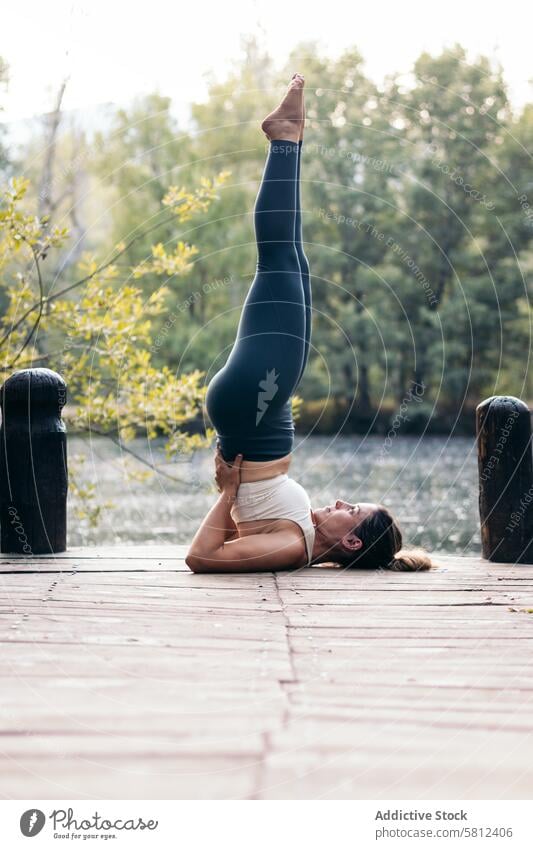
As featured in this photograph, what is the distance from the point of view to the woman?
5105mm

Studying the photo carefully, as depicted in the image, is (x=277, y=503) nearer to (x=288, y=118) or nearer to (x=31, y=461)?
(x=31, y=461)

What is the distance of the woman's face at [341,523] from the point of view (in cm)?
→ 534

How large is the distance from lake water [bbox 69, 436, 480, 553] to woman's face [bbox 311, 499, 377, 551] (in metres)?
3.42

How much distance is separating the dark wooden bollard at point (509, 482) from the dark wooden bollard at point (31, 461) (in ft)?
7.82

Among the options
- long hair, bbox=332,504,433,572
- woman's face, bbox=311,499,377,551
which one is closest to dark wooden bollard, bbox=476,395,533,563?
long hair, bbox=332,504,433,572

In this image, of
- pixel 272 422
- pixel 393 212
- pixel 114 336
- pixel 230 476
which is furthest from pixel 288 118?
pixel 393 212

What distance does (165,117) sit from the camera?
2605 centimetres

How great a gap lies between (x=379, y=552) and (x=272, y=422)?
929mm

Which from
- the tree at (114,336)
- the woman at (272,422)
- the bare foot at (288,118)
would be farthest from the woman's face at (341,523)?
the tree at (114,336)

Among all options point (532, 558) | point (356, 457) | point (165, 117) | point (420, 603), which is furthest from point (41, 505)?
point (165, 117)

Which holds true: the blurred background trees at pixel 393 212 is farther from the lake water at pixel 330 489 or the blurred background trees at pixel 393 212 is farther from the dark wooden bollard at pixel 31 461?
the dark wooden bollard at pixel 31 461

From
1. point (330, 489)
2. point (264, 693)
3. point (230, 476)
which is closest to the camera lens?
point (264, 693)

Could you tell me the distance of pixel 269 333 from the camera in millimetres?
5172

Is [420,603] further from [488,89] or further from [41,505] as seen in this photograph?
[488,89]
